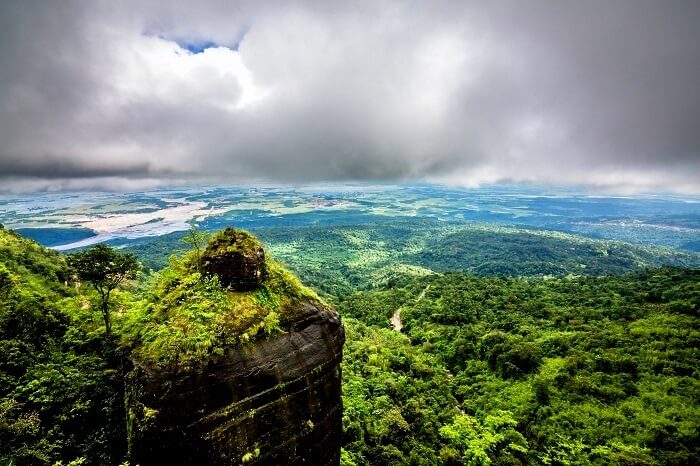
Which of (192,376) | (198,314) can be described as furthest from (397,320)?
(192,376)

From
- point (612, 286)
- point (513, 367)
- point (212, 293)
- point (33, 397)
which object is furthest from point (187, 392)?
point (612, 286)

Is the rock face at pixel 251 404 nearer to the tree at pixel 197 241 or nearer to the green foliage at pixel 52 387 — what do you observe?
the green foliage at pixel 52 387

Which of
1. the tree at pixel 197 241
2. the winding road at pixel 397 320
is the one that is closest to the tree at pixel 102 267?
the tree at pixel 197 241

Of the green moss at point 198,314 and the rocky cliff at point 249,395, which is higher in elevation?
the green moss at point 198,314

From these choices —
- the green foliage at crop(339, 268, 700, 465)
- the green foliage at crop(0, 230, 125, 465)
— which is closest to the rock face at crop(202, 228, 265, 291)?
the green foliage at crop(0, 230, 125, 465)

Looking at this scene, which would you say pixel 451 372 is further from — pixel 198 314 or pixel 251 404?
pixel 198 314

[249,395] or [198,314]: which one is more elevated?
[198,314]
